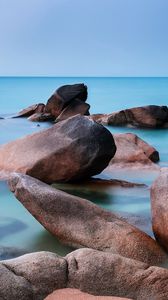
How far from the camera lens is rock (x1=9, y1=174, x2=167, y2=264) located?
4281 mm

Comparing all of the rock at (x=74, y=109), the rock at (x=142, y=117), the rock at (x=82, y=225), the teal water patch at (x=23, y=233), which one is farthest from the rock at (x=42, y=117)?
the rock at (x=82, y=225)

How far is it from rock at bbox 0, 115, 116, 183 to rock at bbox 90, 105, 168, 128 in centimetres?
831

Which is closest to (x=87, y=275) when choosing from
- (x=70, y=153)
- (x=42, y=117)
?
(x=70, y=153)

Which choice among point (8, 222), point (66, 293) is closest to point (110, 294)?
point (66, 293)

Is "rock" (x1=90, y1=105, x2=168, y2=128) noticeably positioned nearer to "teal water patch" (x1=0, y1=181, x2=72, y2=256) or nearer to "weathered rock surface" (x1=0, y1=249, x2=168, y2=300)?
"teal water patch" (x1=0, y1=181, x2=72, y2=256)

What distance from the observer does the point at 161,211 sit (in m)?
4.34

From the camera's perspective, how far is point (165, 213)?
4285 mm

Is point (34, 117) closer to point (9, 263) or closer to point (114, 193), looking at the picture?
point (114, 193)

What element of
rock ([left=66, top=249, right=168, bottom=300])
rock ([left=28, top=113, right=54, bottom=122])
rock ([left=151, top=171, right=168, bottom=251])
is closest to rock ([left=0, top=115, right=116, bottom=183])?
rock ([left=151, top=171, right=168, bottom=251])

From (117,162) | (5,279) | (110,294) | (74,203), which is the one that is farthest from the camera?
(117,162)

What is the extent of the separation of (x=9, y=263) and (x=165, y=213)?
155 cm

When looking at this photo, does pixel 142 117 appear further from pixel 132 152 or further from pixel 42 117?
pixel 132 152

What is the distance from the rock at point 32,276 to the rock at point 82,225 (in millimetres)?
1096

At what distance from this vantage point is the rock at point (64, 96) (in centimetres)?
1639
